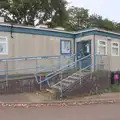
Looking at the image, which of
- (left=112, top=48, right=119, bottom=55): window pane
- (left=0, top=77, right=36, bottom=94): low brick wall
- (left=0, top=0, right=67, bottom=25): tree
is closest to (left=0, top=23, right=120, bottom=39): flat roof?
(left=112, top=48, right=119, bottom=55): window pane

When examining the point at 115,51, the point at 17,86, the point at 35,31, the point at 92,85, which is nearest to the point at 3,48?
the point at 35,31

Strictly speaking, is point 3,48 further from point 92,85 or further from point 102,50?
point 102,50

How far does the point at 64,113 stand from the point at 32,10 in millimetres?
30973

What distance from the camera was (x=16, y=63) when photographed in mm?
16953

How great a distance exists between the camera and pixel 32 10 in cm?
4019

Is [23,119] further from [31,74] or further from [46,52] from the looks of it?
[46,52]

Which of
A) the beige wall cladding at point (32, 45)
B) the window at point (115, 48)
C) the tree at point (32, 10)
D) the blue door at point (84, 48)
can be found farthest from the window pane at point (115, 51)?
the tree at point (32, 10)

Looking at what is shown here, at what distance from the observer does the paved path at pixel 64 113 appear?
985 centimetres

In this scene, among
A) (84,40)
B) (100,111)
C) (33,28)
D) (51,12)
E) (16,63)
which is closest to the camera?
(100,111)

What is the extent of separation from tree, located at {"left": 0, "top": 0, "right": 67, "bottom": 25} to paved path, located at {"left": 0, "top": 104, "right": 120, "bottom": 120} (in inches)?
1130

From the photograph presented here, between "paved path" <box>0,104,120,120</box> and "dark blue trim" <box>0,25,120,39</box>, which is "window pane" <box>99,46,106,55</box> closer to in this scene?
"dark blue trim" <box>0,25,120,39</box>

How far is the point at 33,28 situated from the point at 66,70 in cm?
336

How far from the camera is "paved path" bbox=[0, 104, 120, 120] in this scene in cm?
985

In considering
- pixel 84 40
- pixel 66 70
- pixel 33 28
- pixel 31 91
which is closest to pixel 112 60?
pixel 84 40
